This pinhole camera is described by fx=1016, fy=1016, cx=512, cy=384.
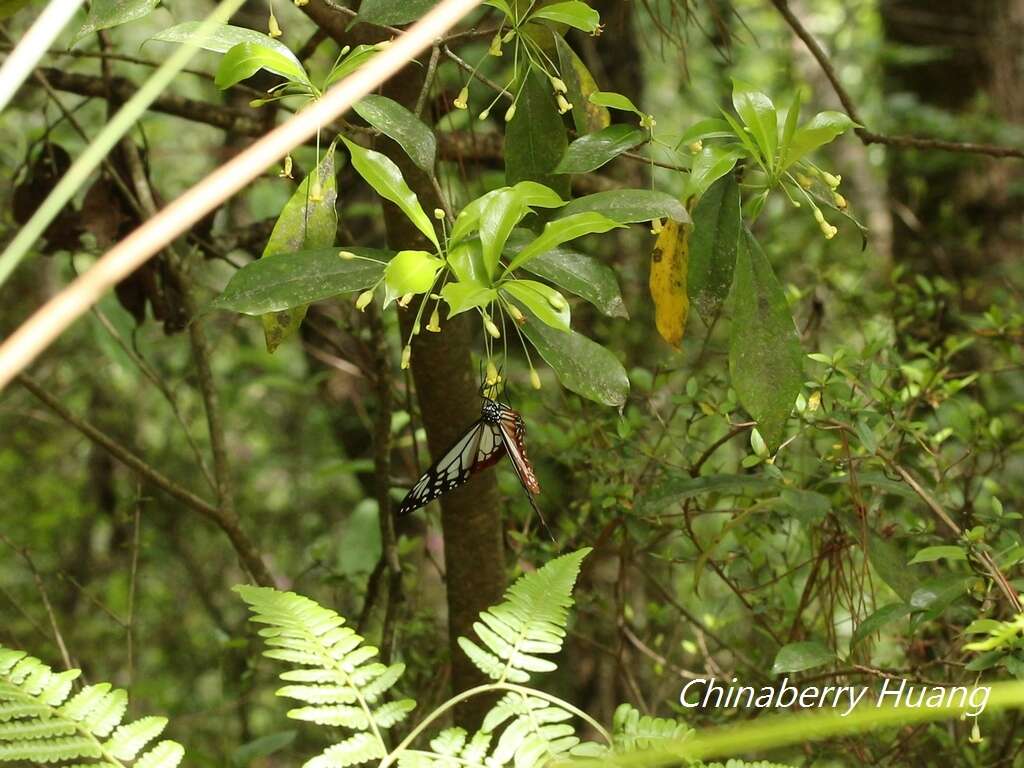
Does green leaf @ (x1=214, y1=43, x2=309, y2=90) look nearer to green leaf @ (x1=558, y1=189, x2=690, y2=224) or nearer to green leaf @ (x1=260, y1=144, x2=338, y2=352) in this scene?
green leaf @ (x1=260, y1=144, x2=338, y2=352)

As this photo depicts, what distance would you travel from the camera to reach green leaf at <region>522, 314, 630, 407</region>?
1.04m

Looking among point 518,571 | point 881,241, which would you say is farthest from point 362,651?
point 881,241

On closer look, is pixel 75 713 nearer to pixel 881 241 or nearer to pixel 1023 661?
pixel 1023 661

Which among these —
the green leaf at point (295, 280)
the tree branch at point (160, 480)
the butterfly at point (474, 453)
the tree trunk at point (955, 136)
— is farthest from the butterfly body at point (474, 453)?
the tree trunk at point (955, 136)

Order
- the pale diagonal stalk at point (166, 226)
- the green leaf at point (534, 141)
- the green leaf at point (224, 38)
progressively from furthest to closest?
the green leaf at point (534, 141), the green leaf at point (224, 38), the pale diagonal stalk at point (166, 226)

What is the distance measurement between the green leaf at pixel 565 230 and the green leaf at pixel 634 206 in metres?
0.06

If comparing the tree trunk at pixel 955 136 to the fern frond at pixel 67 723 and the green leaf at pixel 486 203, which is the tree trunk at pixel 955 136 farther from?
the fern frond at pixel 67 723

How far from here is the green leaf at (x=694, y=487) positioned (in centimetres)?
134

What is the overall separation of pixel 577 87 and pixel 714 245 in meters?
0.29

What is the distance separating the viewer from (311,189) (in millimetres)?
1046

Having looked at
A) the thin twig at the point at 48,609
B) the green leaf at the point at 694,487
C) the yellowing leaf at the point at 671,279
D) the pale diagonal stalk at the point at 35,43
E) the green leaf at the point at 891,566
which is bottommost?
Answer: the thin twig at the point at 48,609

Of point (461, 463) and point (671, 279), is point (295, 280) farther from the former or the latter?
point (671, 279)

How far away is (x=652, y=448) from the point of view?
5.25ft

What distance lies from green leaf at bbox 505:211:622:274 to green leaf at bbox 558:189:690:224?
0.19ft
